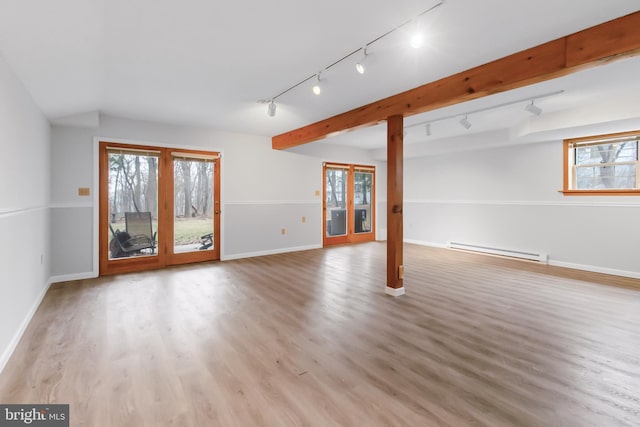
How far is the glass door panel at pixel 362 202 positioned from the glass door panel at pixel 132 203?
4766 mm

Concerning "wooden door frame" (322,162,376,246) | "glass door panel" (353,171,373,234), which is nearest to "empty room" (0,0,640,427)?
"wooden door frame" (322,162,376,246)

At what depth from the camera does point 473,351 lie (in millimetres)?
2367

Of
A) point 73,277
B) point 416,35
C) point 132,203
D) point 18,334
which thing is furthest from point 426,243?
point 18,334

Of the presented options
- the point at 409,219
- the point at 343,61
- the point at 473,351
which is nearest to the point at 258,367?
the point at 473,351

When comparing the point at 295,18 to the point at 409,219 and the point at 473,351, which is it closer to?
the point at 473,351

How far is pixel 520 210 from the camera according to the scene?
19.1ft

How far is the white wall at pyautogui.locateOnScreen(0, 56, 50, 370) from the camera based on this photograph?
2252 millimetres

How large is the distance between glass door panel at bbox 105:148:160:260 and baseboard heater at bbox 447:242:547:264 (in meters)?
6.31

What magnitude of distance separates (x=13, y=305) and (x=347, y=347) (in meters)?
2.81

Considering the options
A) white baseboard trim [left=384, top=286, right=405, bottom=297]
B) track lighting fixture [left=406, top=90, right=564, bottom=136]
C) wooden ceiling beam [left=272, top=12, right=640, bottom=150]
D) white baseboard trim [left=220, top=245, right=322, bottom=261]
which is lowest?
white baseboard trim [left=384, top=286, right=405, bottom=297]

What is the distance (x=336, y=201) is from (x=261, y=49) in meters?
5.25

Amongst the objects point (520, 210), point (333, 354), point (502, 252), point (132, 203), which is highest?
point (132, 203)

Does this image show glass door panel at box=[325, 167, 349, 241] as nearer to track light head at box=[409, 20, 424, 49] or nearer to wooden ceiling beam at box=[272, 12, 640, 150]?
wooden ceiling beam at box=[272, 12, 640, 150]

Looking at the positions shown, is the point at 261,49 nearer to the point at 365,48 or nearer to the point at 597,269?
the point at 365,48
